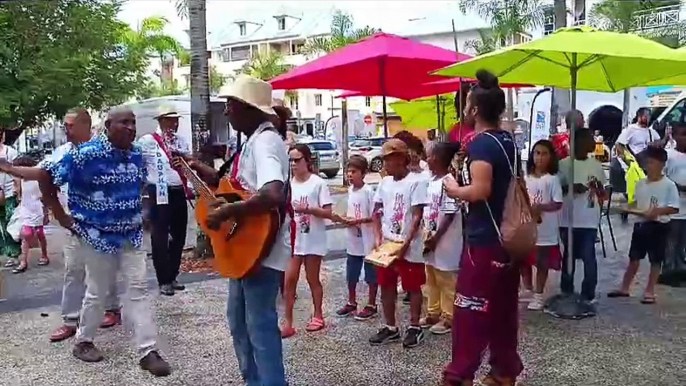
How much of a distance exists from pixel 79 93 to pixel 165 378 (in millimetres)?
13509

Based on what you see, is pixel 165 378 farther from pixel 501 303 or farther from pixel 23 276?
pixel 23 276

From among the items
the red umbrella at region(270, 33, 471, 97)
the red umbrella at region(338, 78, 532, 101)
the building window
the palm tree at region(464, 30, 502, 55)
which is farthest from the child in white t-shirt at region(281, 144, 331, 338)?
the building window

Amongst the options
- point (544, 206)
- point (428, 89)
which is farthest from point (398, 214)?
point (428, 89)

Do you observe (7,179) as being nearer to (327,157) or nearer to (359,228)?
(359,228)

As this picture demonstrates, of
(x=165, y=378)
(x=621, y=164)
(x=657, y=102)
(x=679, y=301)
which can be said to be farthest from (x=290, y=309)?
(x=657, y=102)

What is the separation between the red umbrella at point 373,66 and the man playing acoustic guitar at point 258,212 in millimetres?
3080

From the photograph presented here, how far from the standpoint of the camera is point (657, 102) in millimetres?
19875

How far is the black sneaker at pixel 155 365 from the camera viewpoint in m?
4.90

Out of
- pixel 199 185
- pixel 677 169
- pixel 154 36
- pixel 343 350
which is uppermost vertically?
pixel 154 36

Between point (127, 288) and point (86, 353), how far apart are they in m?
0.63

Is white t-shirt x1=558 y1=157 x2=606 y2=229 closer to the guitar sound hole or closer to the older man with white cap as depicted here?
the older man with white cap

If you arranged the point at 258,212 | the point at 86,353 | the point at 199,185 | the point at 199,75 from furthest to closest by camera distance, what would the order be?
the point at 199,75 < the point at 86,353 < the point at 199,185 < the point at 258,212

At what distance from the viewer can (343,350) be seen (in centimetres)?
556

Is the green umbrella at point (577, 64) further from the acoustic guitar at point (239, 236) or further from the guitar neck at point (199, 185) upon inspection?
the acoustic guitar at point (239, 236)
